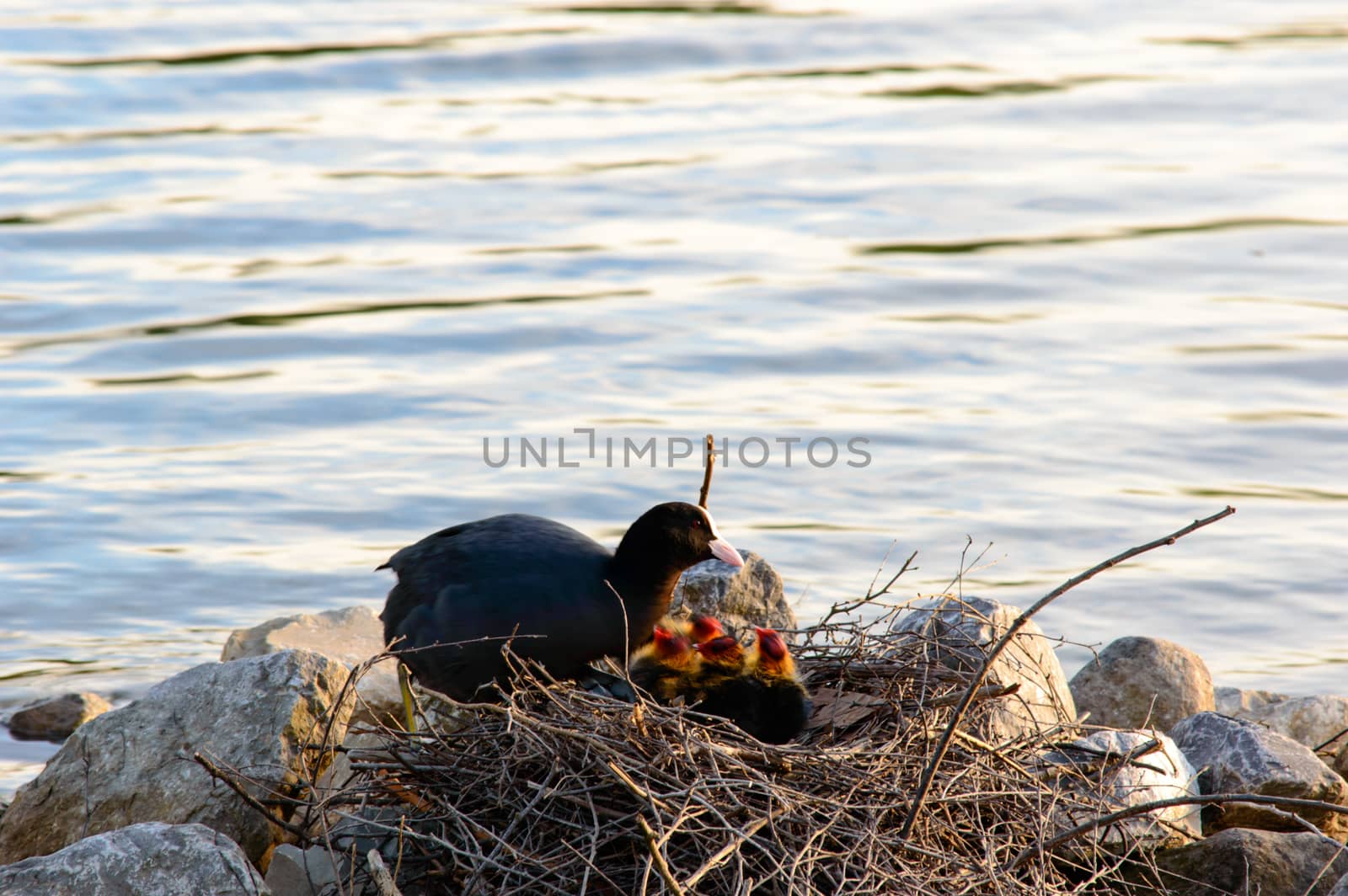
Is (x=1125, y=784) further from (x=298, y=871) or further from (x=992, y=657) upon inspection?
(x=298, y=871)

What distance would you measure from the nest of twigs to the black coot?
0.68 ft

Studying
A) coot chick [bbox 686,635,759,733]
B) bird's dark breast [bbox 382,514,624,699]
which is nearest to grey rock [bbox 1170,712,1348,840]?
coot chick [bbox 686,635,759,733]

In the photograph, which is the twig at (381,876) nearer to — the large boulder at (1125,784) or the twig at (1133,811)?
the twig at (1133,811)

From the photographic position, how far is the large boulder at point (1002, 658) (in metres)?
4.85

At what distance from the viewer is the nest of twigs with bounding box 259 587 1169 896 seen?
3.75 metres

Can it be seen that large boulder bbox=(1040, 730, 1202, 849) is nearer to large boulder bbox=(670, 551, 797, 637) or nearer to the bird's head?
the bird's head

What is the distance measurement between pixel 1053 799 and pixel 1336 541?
5002 millimetres

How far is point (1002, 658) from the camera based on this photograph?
17.2 feet

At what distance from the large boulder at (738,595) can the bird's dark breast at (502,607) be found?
108 centimetres

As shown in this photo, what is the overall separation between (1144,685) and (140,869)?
3.72m

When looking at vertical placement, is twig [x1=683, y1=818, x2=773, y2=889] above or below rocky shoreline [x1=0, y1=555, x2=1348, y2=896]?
above

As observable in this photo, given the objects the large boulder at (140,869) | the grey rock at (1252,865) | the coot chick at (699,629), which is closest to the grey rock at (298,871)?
the large boulder at (140,869)

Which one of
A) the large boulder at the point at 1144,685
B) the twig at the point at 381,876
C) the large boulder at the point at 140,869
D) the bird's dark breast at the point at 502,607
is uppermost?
the bird's dark breast at the point at 502,607

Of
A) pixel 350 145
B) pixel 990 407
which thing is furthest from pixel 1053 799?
pixel 350 145
